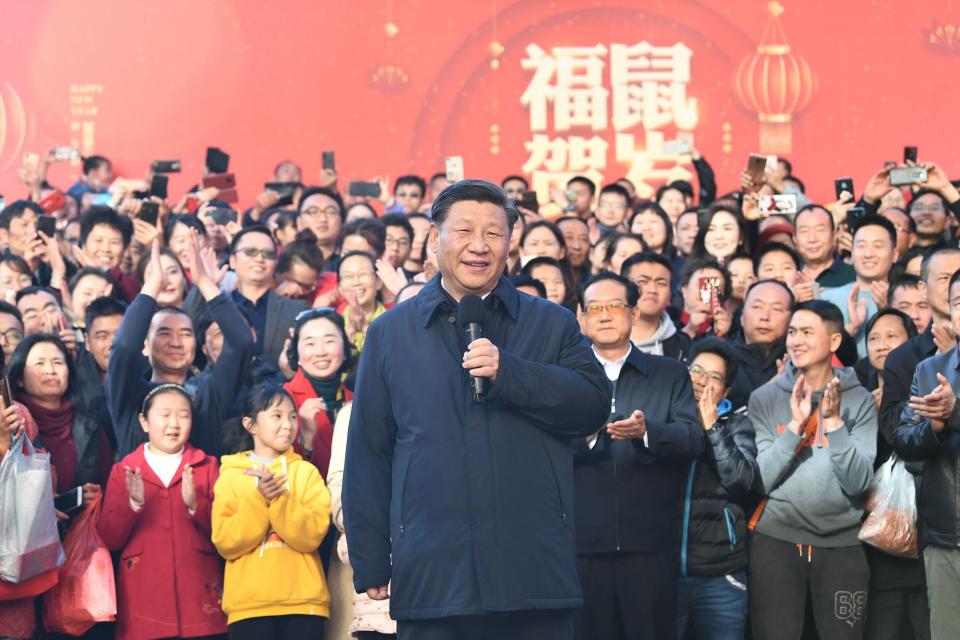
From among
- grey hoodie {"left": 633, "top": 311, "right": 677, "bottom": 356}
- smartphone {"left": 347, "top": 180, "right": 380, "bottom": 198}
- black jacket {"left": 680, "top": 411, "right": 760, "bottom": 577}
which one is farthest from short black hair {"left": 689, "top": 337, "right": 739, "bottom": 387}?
smartphone {"left": 347, "top": 180, "right": 380, "bottom": 198}

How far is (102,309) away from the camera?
19.5 ft

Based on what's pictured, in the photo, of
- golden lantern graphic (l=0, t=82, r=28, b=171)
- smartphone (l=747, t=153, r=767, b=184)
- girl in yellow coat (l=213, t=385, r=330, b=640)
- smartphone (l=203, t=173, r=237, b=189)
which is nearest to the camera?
girl in yellow coat (l=213, t=385, r=330, b=640)

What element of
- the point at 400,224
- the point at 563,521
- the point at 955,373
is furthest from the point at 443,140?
the point at 563,521

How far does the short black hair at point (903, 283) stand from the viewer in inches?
237

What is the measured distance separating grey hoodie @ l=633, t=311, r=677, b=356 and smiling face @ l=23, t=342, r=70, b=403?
2093 millimetres

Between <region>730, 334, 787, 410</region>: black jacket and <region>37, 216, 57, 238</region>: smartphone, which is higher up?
<region>37, 216, 57, 238</region>: smartphone

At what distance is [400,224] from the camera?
7.23 m

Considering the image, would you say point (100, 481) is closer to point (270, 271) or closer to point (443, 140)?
point (270, 271)

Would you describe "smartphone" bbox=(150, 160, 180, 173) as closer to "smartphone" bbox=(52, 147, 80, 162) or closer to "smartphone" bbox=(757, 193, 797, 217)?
"smartphone" bbox=(52, 147, 80, 162)

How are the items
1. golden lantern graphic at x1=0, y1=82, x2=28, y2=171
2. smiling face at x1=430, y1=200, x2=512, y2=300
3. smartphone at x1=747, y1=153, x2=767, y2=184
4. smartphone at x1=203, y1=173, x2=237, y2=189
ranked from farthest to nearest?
golden lantern graphic at x1=0, y1=82, x2=28, y2=171, smartphone at x1=203, y1=173, x2=237, y2=189, smartphone at x1=747, y1=153, x2=767, y2=184, smiling face at x1=430, y1=200, x2=512, y2=300

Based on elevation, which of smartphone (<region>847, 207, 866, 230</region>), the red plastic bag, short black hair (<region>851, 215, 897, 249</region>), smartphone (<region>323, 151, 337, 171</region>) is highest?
smartphone (<region>323, 151, 337, 171</region>)

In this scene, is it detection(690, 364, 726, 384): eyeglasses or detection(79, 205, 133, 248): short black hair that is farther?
detection(79, 205, 133, 248): short black hair

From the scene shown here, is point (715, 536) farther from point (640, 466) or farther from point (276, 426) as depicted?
point (276, 426)

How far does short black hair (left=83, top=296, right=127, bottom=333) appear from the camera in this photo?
593 centimetres
